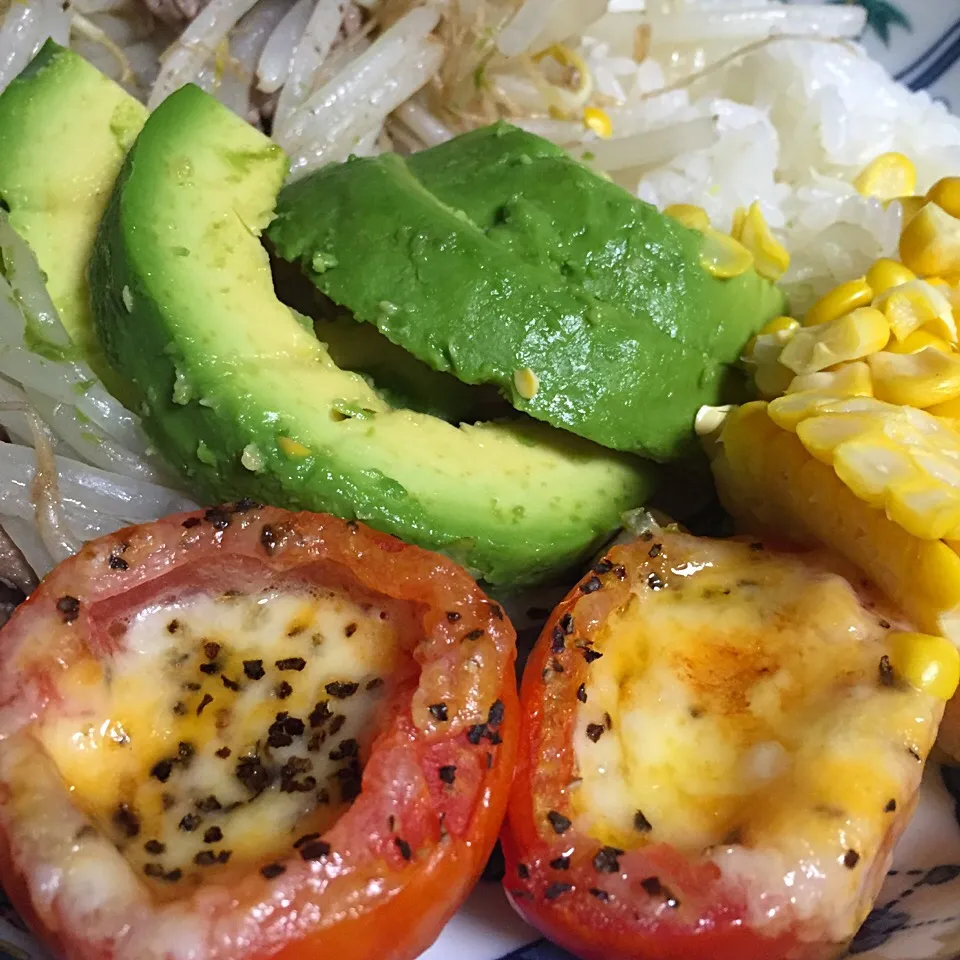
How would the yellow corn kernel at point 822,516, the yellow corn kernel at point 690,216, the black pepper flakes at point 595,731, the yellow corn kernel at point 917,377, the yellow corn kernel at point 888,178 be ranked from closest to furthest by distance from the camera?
the black pepper flakes at point 595,731
the yellow corn kernel at point 822,516
the yellow corn kernel at point 917,377
the yellow corn kernel at point 690,216
the yellow corn kernel at point 888,178

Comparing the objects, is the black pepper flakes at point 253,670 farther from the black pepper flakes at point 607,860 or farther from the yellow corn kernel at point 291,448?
the black pepper flakes at point 607,860

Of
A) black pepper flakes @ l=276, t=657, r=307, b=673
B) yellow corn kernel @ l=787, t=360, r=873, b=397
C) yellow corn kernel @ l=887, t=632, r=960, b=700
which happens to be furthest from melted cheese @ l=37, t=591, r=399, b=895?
yellow corn kernel @ l=787, t=360, r=873, b=397

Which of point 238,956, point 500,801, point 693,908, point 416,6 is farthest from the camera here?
point 416,6

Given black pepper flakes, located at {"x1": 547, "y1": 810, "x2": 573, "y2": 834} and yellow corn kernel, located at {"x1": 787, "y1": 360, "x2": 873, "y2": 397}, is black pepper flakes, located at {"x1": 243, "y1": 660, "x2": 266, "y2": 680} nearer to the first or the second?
black pepper flakes, located at {"x1": 547, "y1": 810, "x2": 573, "y2": 834}

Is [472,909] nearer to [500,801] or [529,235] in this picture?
[500,801]

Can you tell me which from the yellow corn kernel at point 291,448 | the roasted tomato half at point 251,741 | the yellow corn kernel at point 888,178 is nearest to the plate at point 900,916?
the roasted tomato half at point 251,741

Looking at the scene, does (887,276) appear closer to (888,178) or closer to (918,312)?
(918,312)

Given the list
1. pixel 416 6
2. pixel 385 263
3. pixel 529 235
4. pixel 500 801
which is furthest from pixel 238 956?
pixel 416 6
